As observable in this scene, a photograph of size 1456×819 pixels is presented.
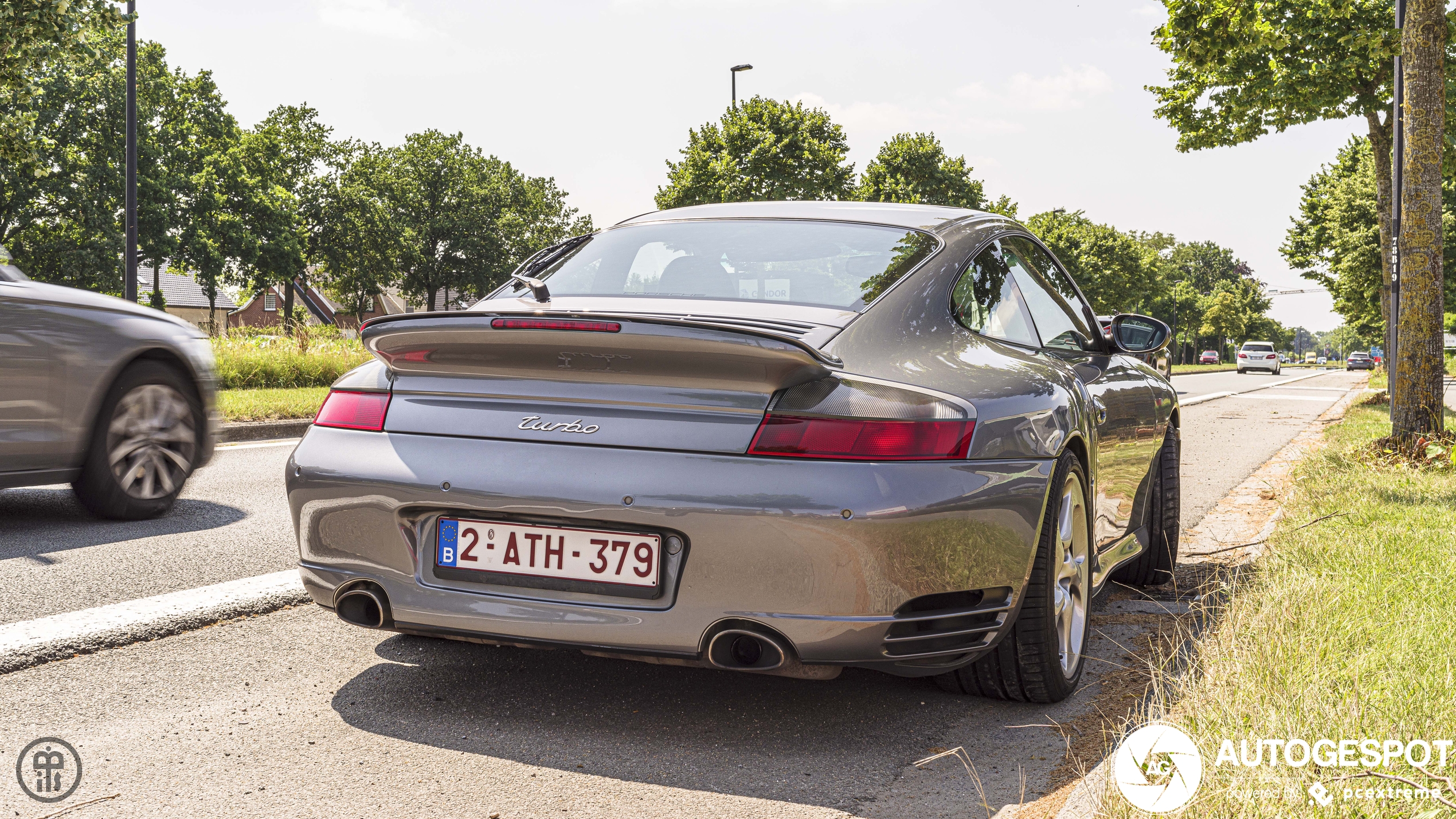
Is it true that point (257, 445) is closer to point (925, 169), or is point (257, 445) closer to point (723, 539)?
point (723, 539)

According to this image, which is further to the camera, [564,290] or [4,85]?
[4,85]

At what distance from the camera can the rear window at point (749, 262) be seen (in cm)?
335

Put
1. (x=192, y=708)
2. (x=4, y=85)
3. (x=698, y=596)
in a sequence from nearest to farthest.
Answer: (x=698, y=596)
(x=192, y=708)
(x=4, y=85)

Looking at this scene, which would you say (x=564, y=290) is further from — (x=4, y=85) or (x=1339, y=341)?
(x=1339, y=341)

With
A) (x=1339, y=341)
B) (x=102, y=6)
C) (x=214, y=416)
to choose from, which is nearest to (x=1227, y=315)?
(x=1339, y=341)

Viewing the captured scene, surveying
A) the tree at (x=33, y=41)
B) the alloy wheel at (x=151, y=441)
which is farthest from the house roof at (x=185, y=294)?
the alloy wheel at (x=151, y=441)

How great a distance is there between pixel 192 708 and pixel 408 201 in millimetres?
68525

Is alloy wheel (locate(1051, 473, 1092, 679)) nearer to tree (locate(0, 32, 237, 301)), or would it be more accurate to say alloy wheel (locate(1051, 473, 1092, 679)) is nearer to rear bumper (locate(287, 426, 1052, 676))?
rear bumper (locate(287, 426, 1052, 676))

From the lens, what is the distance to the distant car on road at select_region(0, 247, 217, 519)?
5.11 meters

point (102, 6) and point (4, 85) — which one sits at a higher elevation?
point (102, 6)

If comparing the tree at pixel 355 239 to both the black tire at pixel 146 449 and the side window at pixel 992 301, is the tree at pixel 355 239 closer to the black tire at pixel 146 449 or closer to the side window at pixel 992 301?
the black tire at pixel 146 449

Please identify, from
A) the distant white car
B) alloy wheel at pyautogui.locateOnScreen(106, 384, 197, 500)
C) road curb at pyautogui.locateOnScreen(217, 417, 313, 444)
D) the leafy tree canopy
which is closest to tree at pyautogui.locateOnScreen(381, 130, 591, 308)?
the distant white car

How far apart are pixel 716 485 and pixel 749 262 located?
113cm

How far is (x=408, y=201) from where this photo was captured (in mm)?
67812
